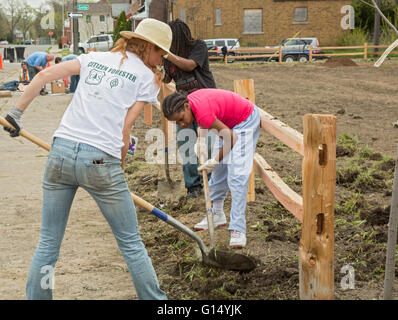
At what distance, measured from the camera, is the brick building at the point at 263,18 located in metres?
38.2

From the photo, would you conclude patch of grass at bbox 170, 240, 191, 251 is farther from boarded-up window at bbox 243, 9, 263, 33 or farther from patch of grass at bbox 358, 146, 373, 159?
boarded-up window at bbox 243, 9, 263, 33

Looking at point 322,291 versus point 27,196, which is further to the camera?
point 27,196

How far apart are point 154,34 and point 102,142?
66cm

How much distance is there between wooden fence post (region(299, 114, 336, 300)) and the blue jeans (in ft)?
2.72

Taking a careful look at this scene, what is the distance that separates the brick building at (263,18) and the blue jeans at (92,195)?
3634cm

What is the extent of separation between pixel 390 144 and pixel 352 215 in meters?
3.59

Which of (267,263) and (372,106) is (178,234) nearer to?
(267,263)

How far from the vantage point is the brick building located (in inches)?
1505

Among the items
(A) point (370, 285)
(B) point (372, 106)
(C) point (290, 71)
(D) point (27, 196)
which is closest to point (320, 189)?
(A) point (370, 285)

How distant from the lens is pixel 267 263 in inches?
157
